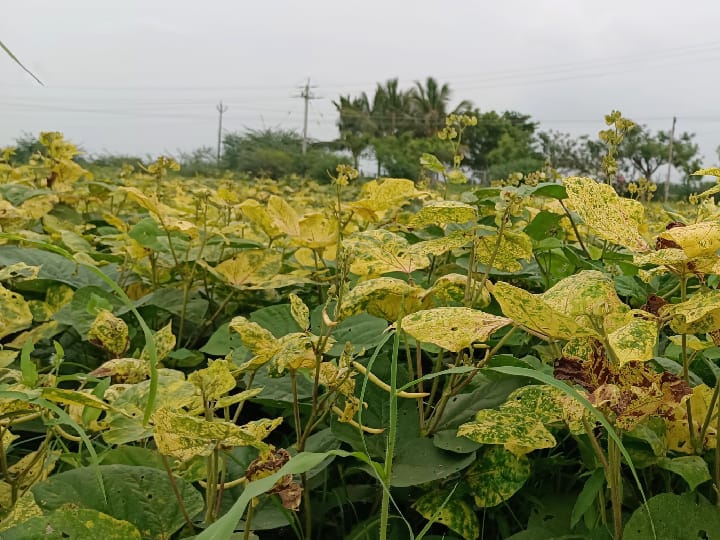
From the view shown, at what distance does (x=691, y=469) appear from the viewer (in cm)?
59

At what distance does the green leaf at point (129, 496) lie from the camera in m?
0.58

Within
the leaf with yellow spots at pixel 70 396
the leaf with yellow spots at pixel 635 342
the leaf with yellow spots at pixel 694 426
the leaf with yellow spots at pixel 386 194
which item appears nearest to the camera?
the leaf with yellow spots at pixel 635 342

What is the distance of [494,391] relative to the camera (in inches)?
29.3

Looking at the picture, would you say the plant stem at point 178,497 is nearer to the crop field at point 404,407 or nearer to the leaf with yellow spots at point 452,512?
the crop field at point 404,407

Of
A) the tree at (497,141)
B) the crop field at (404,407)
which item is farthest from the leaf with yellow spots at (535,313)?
the tree at (497,141)

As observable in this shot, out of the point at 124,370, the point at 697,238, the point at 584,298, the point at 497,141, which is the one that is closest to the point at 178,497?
the point at 124,370

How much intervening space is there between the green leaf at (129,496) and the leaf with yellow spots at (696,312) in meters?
0.45

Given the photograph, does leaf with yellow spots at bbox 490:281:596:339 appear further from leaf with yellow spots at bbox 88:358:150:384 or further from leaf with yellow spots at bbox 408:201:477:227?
leaf with yellow spots at bbox 88:358:150:384

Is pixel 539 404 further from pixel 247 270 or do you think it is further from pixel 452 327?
pixel 247 270

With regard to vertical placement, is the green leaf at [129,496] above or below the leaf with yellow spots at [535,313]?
below

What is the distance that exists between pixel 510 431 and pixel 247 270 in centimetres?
64

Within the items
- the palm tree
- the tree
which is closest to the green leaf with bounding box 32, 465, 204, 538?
the tree

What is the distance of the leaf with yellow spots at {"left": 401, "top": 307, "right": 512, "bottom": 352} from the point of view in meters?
0.47

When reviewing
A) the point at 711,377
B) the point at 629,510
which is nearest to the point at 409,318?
the point at 629,510
